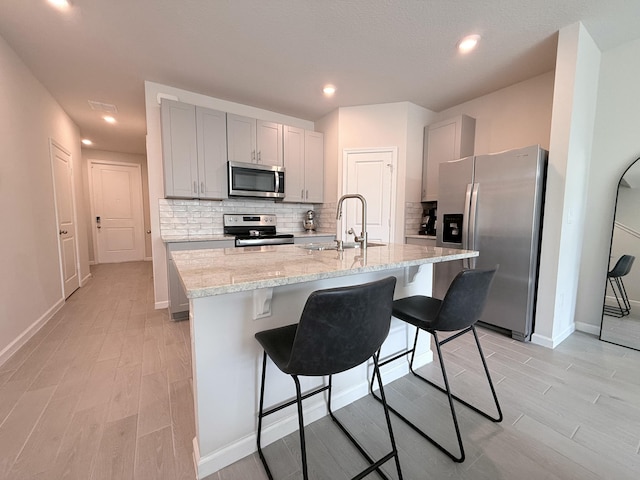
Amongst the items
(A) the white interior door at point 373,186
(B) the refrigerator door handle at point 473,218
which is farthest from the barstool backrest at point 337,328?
(A) the white interior door at point 373,186

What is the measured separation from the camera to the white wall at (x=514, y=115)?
2.80 meters

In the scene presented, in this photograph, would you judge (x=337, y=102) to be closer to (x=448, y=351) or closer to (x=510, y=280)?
(x=510, y=280)

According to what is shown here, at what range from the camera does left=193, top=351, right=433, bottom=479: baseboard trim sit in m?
1.18

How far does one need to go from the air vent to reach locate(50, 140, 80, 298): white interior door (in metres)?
0.71

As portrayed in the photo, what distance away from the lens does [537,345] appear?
237 centimetres

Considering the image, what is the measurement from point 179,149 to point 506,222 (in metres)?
3.49

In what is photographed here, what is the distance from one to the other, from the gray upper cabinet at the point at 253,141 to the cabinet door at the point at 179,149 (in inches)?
17.0

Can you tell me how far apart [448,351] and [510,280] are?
0.93 metres

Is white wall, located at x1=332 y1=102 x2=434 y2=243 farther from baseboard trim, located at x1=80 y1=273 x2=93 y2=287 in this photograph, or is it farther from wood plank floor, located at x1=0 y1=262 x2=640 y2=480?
baseboard trim, located at x1=80 y1=273 x2=93 y2=287

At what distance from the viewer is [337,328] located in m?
0.93

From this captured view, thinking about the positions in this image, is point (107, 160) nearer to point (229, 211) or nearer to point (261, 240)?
point (229, 211)

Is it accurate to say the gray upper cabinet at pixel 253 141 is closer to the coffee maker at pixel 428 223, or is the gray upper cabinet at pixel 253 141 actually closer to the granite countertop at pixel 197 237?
the granite countertop at pixel 197 237

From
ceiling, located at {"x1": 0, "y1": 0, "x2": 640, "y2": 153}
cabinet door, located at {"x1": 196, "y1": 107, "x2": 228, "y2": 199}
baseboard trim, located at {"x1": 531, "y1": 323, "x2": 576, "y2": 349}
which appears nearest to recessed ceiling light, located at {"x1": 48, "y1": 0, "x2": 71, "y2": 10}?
ceiling, located at {"x1": 0, "y1": 0, "x2": 640, "y2": 153}

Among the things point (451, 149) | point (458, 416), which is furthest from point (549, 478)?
point (451, 149)
